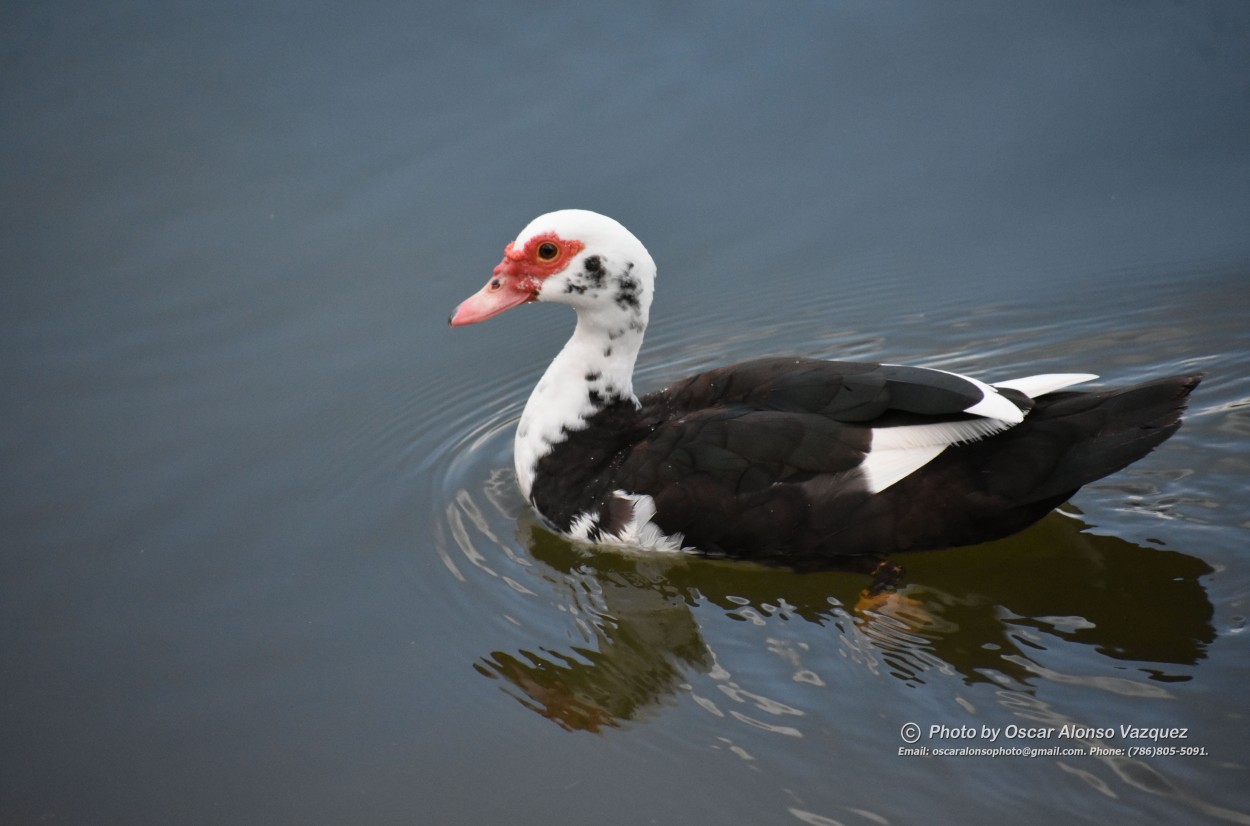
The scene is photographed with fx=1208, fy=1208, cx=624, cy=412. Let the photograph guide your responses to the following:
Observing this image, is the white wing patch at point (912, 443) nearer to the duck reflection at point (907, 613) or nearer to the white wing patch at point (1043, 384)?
the white wing patch at point (1043, 384)

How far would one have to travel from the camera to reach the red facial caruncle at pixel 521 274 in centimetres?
443

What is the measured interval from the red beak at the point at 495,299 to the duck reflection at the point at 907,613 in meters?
0.92

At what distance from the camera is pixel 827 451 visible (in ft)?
13.2

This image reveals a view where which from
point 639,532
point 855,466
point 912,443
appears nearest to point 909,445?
point 912,443

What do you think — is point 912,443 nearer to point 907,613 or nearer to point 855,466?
point 855,466

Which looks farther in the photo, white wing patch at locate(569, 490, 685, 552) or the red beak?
the red beak

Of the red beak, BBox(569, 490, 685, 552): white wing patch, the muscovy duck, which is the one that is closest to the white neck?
the muscovy duck

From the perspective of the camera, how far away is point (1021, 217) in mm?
6043

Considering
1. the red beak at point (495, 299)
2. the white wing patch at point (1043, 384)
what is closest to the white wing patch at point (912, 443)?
the white wing patch at point (1043, 384)

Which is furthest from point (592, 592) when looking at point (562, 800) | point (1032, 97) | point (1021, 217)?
point (1032, 97)

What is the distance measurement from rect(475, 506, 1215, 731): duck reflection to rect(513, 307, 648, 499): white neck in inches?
17.5

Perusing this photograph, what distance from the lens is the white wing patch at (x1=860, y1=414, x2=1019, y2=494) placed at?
13.0 feet

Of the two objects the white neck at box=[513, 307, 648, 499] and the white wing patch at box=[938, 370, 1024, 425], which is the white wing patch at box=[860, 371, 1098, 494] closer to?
the white wing patch at box=[938, 370, 1024, 425]

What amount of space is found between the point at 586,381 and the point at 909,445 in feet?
4.17
